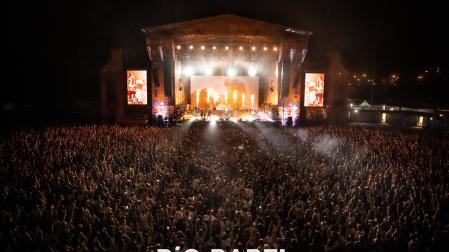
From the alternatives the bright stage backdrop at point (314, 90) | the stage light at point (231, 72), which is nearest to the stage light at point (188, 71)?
the stage light at point (231, 72)

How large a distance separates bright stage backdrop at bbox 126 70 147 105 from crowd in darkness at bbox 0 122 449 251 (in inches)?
439

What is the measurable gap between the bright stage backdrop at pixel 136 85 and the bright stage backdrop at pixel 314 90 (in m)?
12.1

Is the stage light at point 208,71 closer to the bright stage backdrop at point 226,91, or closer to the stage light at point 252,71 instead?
the bright stage backdrop at point 226,91

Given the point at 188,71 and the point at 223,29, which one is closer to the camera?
the point at 223,29

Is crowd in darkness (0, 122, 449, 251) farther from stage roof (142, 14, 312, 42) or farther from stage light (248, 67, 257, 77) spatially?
stage light (248, 67, 257, 77)

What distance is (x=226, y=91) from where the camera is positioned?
28719 millimetres

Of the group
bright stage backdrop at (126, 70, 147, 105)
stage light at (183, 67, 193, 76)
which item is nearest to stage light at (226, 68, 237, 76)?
stage light at (183, 67, 193, 76)

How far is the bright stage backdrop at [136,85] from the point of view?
2203 cm

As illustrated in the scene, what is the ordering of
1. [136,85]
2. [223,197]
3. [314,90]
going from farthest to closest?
[314,90]
[136,85]
[223,197]

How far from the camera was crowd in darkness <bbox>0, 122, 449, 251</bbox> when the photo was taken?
13.0 ft

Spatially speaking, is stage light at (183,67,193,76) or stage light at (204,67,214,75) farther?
stage light at (204,67,214,75)

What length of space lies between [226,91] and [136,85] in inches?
371

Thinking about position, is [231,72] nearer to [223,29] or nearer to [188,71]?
[188,71]

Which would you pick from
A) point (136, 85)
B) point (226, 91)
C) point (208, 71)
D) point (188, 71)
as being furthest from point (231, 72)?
point (136, 85)
